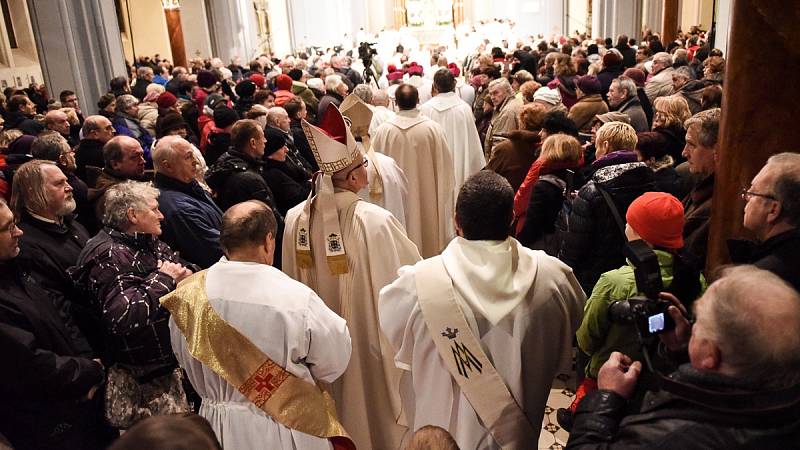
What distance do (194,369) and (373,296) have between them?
1197 millimetres

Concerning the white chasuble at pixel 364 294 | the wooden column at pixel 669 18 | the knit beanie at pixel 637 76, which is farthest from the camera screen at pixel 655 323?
the wooden column at pixel 669 18

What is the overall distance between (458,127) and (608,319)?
4874 millimetres

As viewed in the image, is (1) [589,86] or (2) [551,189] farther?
(1) [589,86]

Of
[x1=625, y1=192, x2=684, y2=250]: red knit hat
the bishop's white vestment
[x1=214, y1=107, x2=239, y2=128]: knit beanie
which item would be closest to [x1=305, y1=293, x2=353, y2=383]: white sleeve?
[x1=625, y1=192, x2=684, y2=250]: red knit hat

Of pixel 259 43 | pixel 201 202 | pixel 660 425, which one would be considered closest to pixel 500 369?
pixel 660 425

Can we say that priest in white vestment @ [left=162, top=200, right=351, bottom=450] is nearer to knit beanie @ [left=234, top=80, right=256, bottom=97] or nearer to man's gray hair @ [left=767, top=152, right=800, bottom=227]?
man's gray hair @ [left=767, top=152, right=800, bottom=227]

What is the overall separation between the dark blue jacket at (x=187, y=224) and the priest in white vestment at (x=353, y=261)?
2.17 feet

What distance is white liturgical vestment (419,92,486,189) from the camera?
7.23 metres

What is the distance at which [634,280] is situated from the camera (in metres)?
2.62

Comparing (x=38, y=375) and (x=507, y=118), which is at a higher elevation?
(x=507, y=118)

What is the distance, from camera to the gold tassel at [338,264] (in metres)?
3.42

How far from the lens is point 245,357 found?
2479 millimetres

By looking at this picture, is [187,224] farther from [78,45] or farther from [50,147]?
[78,45]

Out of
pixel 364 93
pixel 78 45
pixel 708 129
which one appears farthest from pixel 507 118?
pixel 78 45
